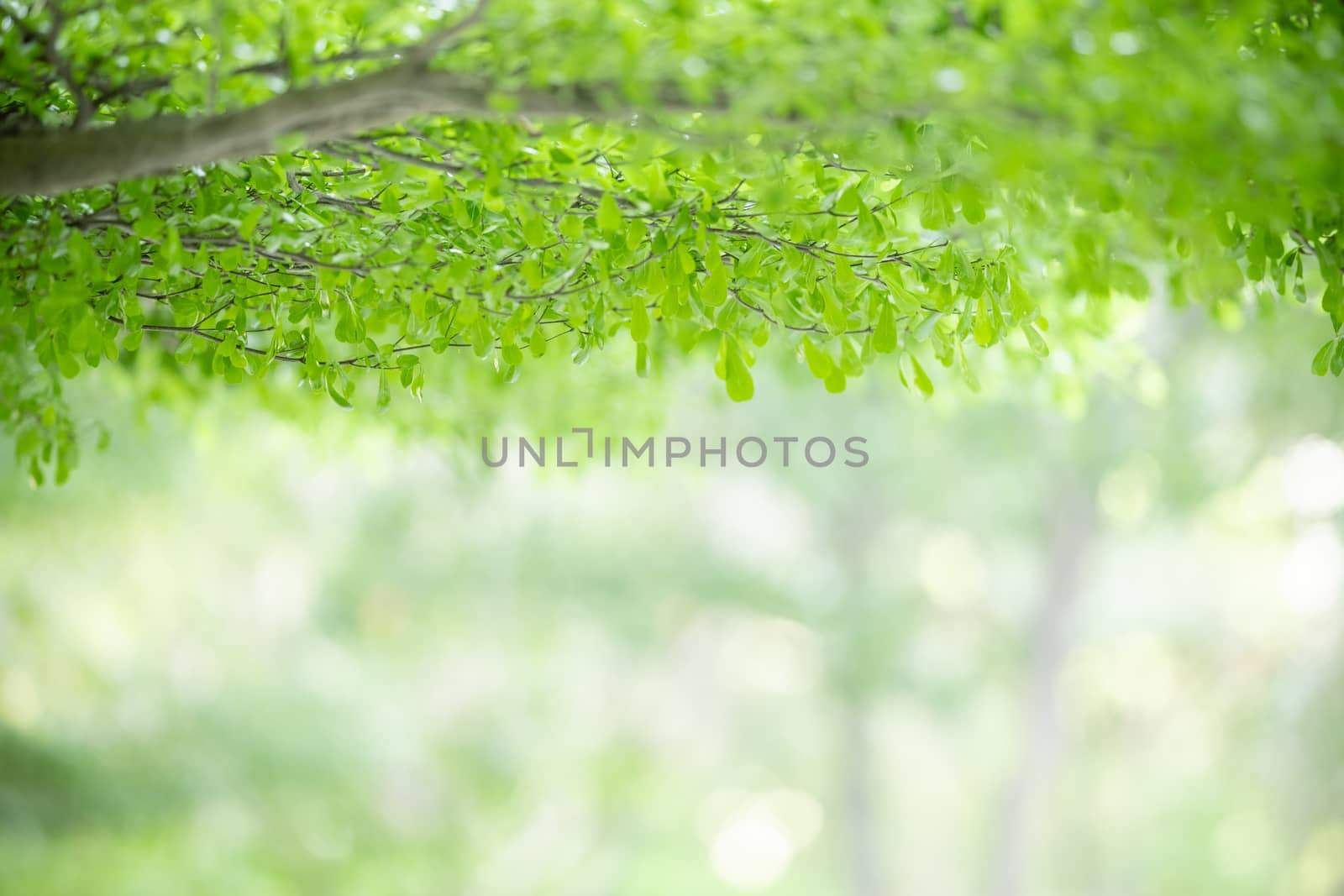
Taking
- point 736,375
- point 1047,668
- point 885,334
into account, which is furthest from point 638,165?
point 1047,668

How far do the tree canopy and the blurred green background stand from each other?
2.35m

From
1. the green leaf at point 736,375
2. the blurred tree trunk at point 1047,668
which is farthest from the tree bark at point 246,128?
the blurred tree trunk at point 1047,668

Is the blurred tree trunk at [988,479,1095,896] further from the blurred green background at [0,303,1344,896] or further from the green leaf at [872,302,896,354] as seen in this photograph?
the green leaf at [872,302,896,354]

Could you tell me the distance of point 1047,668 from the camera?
10023 millimetres

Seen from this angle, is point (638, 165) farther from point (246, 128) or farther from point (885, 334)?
point (246, 128)

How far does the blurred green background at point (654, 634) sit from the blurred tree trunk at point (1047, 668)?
1.3 inches

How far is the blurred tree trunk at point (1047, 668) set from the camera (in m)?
10.0

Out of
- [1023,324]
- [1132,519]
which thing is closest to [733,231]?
[1023,324]

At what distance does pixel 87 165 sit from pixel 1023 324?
204 cm

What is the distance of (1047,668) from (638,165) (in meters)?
9.02

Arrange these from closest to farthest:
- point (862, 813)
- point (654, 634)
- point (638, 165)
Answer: point (638, 165), point (862, 813), point (654, 634)

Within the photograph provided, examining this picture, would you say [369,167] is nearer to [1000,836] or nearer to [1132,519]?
[1132,519]

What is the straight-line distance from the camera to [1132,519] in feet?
33.0

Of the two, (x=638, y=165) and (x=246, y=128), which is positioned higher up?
(x=246, y=128)
